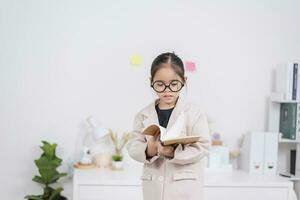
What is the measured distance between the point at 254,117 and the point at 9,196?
159 cm

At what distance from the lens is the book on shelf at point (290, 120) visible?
2.40 metres

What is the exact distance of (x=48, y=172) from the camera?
2193 millimetres

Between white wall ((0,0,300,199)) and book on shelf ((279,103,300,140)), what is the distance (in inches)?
4.6

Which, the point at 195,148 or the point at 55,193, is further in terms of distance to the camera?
the point at 55,193

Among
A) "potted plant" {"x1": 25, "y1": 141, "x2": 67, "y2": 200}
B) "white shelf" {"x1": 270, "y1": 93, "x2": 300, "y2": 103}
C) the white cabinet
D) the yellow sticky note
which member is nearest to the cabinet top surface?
the white cabinet

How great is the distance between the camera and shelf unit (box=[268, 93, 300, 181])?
243 cm

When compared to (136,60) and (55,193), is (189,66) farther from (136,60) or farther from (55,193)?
(55,193)

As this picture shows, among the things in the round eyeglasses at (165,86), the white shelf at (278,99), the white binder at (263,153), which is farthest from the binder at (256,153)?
the round eyeglasses at (165,86)

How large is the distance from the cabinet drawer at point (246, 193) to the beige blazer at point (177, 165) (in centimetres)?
84

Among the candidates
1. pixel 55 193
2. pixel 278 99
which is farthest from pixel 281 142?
pixel 55 193

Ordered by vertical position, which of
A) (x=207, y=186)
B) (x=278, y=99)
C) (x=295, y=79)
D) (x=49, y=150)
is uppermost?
(x=295, y=79)

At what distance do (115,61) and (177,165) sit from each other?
1.31 metres

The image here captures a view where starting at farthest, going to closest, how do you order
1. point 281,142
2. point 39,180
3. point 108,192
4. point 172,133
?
point 281,142, point 39,180, point 108,192, point 172,133

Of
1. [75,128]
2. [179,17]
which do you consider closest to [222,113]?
[179,17]
